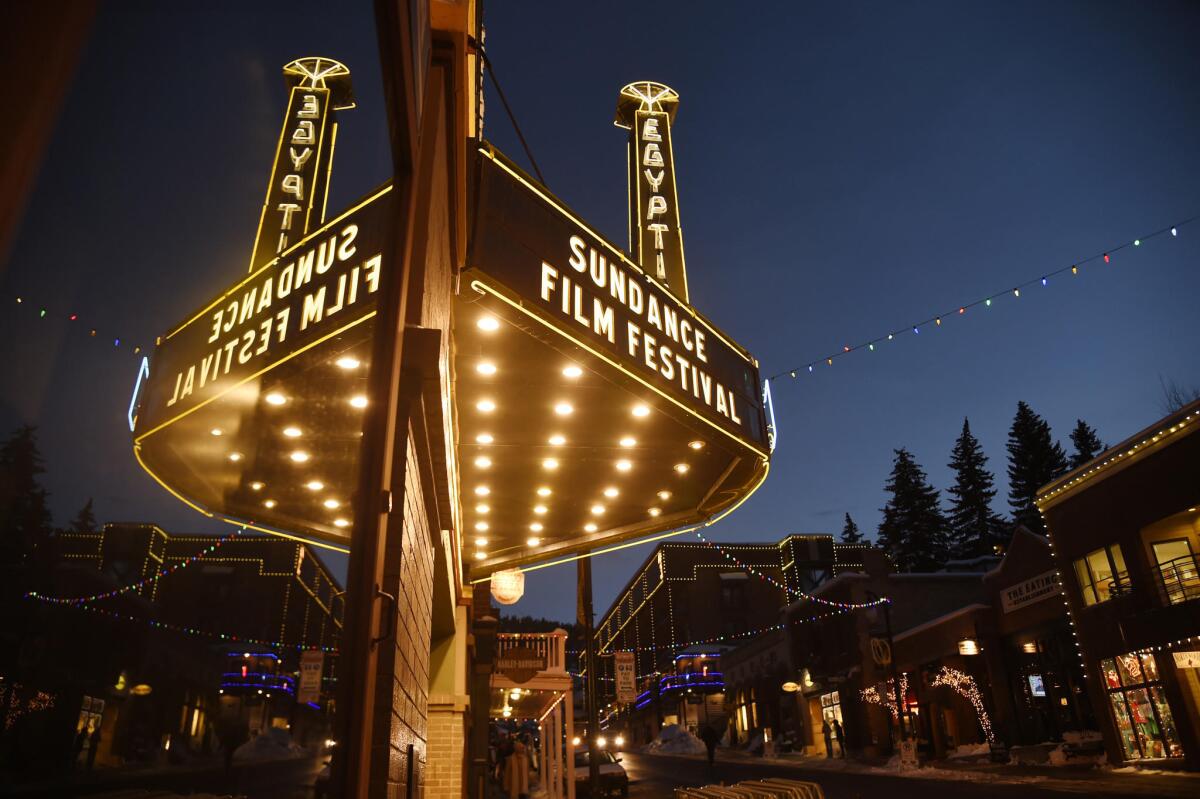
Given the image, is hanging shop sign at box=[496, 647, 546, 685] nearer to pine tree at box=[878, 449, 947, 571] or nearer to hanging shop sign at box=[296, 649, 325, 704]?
hanging shop sign at box=[296, 649, 325, 704]

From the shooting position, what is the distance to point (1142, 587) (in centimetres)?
2039

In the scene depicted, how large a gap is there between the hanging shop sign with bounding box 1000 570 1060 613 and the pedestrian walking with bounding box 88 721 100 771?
96.2 ft

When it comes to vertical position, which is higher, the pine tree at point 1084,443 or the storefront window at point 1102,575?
the pine tree at point 1084,443

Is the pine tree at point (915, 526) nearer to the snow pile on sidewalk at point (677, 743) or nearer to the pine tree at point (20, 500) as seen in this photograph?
the snow pile on sidewalk at point (677, 743)

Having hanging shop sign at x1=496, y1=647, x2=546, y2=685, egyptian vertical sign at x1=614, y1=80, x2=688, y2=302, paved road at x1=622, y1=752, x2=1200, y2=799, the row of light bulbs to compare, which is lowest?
paved road at x1=622, y1=752, x2=1200, y2=799

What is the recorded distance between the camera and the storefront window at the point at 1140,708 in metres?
19.6

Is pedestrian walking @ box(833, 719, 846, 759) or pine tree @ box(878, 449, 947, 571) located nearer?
pedestrian walking @ box(833, 719, 846, 759)

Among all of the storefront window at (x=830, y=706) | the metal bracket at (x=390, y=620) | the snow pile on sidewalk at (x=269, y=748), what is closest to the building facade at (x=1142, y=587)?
the storefront window at (x=830, y=706)

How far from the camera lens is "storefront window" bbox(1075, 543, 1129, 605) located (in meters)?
21.4

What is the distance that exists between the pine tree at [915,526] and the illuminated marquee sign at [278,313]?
6897 centimetres

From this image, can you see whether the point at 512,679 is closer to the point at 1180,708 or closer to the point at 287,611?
the point at 1180,708

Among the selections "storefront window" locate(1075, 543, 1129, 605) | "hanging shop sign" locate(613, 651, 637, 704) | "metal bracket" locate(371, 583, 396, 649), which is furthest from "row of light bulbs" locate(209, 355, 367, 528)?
"storefront window" locate(1075, 543, 1129, 605)

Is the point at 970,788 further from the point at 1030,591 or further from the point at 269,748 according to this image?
the point at 269,748

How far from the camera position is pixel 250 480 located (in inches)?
334
